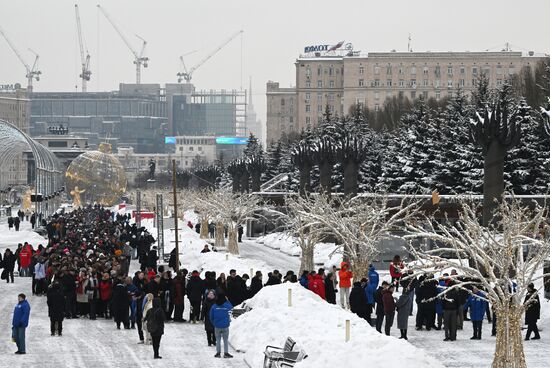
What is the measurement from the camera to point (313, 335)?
834 inches

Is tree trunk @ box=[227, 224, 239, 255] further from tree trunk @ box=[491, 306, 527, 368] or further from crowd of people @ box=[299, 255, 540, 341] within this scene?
tree trunk @ box=[491, 306, 527, 368]

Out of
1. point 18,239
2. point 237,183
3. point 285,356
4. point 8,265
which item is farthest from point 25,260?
point 237,183

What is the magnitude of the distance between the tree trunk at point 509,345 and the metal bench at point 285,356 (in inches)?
112

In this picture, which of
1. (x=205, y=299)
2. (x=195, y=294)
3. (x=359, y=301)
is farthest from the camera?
(x=195, y=294)

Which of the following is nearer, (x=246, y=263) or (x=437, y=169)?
(x=246, y=263)

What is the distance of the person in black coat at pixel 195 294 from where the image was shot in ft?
85.1

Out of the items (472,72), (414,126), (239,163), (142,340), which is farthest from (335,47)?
(142,340)

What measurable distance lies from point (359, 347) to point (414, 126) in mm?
40402

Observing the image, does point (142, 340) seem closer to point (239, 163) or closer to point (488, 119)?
point (488, 119)

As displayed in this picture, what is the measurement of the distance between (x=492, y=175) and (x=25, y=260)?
13.7 meters

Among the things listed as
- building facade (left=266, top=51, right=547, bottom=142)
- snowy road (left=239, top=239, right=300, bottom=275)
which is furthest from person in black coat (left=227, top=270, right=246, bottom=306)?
building facade (left=266, top=51, right=547, bottom=142)

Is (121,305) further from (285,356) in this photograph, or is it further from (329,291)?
(285,356)

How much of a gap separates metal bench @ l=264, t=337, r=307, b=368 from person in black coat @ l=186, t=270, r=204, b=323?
6.37m

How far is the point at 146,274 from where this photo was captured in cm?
2781
